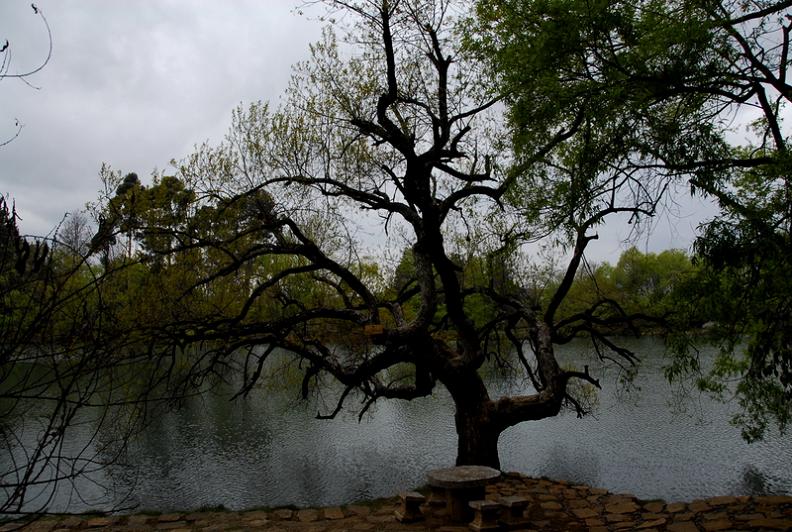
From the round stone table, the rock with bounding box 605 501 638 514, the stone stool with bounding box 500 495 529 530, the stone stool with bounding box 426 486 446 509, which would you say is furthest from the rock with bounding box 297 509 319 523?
the rock with bounding box 605 501 638 514

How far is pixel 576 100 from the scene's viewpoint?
5090 millimetres

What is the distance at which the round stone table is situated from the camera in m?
5.87

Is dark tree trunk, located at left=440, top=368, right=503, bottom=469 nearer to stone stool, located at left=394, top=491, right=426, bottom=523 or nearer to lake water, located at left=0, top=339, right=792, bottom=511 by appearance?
stone stool, located at left=394, top=491, right=426, bottom=523

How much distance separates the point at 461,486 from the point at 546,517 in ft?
3.61

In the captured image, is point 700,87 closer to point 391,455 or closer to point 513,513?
point 513,513

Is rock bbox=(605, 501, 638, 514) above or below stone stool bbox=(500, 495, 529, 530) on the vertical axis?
below

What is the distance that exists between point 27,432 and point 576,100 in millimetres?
12905

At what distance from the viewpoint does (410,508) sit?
615cm

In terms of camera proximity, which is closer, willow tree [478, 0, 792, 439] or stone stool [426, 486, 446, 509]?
willow tree [478, 0, 792, 439]

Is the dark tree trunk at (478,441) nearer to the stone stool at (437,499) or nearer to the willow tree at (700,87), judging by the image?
the stone stool at (437,499)

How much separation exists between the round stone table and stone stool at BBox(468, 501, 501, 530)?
0.24 meters

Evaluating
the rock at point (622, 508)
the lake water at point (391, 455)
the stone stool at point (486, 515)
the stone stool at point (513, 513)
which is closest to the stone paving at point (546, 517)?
the rock at point (622, 508)

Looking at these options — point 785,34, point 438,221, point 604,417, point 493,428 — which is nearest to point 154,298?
point 438,221

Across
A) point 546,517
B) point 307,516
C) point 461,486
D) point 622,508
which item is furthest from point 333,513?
point 622,508
